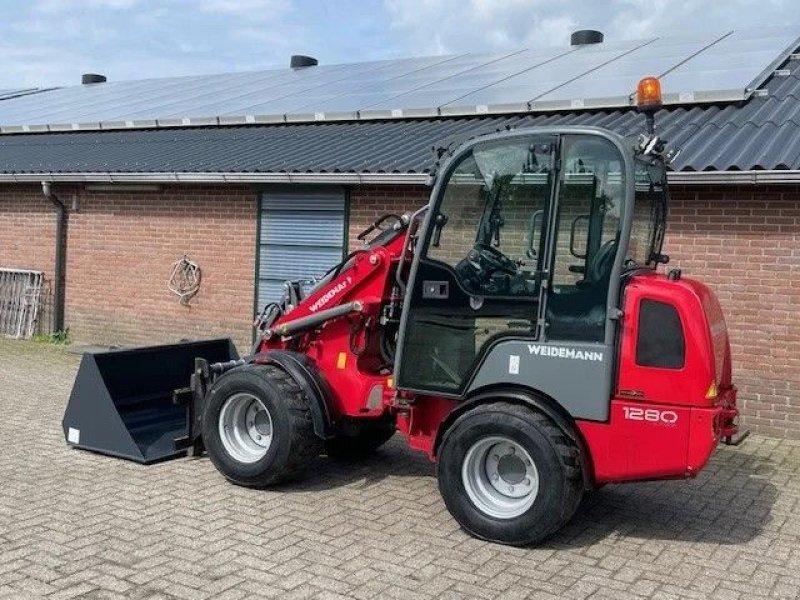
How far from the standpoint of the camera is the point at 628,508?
6.14 metres

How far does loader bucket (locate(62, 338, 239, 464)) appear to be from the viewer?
270 inches

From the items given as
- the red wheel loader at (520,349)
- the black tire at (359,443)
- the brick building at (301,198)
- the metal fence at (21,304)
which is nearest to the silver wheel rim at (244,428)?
the red wheel loader at (520,349)

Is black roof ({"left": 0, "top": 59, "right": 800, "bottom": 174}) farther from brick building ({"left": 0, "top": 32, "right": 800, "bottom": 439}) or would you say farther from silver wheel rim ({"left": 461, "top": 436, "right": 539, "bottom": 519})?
silver wheel rim ({"left": 461, "top": 436, "right": 539, "bottom": 519})

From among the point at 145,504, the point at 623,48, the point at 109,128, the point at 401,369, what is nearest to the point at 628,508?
the point at 401,369

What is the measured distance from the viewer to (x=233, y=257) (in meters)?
12.3

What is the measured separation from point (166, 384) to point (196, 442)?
30.4 inches

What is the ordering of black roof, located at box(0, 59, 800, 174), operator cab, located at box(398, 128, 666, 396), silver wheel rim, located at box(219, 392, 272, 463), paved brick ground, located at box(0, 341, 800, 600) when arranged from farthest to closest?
1. black roof, located at box(0, 59, 800, 174)
2. silver wheel rim, located at box(219, 392, 272, 463)
3. operator cab, located at box(398, 128, 666, 396)
4. paved brick ground, located at box(0, 341, 800, 600)

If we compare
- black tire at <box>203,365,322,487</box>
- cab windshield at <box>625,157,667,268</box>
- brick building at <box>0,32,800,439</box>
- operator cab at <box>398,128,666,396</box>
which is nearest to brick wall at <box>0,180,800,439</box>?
brick building at <box>0,32,800,439</box>

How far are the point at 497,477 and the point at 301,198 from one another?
22.8 ft

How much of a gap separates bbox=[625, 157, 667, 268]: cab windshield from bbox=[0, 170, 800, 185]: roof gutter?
134 centimetres

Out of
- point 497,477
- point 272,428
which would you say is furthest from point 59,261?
point 497,477

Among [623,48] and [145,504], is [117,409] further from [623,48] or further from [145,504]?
[623,48]

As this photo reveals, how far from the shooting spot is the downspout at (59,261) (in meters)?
13.9

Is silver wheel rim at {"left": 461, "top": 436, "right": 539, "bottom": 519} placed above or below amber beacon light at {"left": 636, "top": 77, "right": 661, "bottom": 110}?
below
